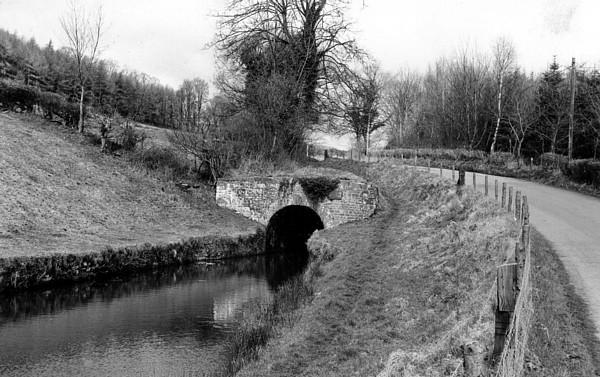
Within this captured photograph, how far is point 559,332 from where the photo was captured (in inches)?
262

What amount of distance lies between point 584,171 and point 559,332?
62.4 ft

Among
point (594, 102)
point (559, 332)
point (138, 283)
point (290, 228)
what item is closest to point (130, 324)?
point (138, 283)

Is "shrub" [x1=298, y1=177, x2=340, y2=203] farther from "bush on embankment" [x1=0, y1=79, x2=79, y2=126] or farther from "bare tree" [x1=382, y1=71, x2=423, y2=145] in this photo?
"bare tree" [x1=382, y1=71, x2=423, y2=145]

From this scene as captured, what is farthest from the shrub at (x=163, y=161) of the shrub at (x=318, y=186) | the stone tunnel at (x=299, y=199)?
the shrub at (x=318, y=186)

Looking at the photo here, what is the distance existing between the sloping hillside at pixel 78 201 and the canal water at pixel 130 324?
1.92 meters

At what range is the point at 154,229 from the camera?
20828 mm

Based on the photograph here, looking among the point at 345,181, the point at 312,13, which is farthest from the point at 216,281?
the point at 312,13

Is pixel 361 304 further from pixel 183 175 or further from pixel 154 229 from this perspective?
pixel 183 175

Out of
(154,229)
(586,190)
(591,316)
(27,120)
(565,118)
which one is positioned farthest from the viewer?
(565,118)

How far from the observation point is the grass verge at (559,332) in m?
5.73

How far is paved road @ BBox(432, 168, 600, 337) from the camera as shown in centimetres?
893

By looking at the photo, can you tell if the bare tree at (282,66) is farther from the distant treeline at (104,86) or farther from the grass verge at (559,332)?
the grass verge at (559,332)

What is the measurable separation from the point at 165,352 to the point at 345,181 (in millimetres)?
13812

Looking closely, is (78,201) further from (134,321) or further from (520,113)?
(520,113)
